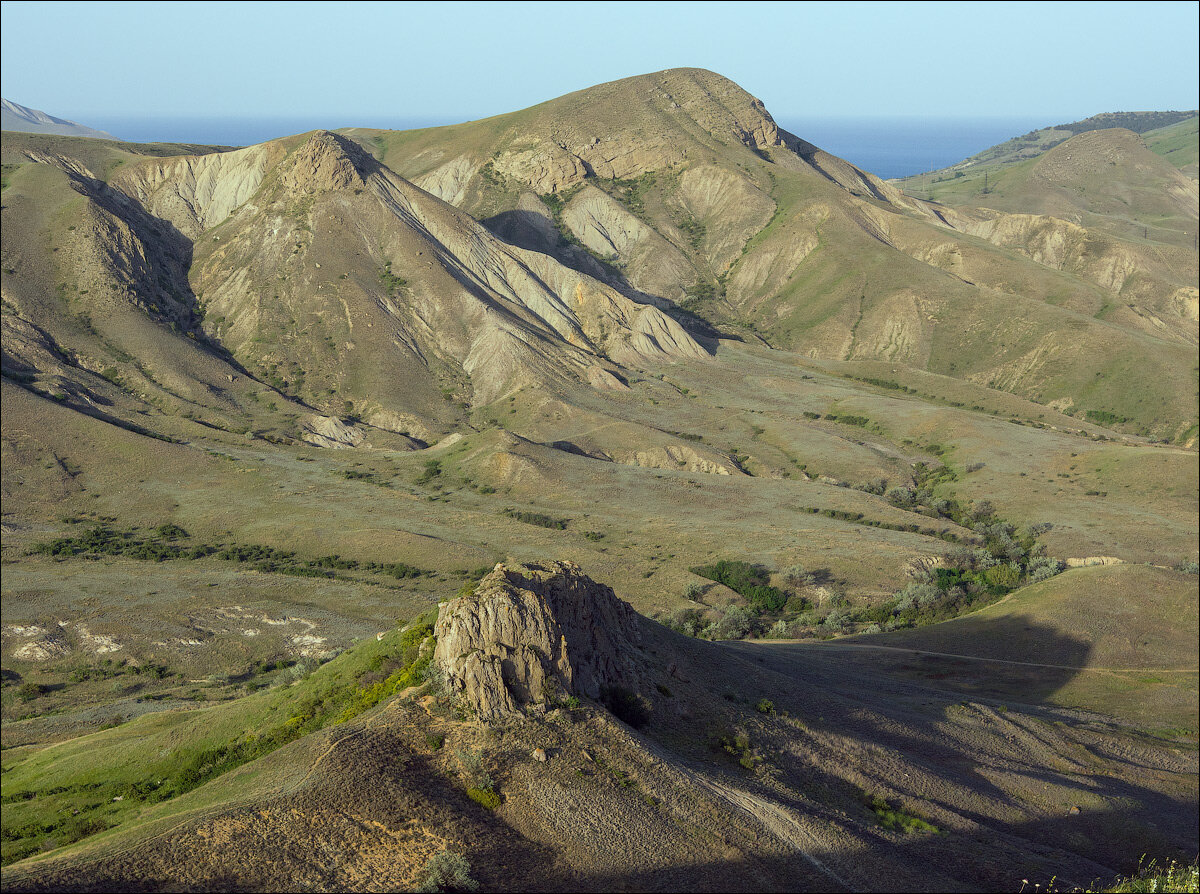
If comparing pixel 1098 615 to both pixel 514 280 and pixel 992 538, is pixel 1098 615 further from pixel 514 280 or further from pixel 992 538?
pixel 514 280

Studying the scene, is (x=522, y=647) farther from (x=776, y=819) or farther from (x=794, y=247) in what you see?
(x=794, y=247)

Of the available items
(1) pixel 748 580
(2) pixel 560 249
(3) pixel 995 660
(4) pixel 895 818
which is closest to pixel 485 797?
(4) pixel 895 818

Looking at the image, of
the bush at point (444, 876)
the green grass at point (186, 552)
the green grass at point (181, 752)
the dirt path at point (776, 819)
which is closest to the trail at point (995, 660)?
the dirt path at point (776, 819)

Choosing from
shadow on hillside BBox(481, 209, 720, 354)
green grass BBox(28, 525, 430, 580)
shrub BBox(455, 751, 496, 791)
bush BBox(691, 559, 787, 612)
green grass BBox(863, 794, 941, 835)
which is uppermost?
shadow on hillside BBox(481, 209, 720, 354)

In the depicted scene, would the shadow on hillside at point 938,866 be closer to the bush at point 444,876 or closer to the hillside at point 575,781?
the hillside at point 575,781

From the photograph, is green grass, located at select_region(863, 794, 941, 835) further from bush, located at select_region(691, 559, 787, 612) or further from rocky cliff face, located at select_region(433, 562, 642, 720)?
bush, located at select_region(691, 559, 787, 612)

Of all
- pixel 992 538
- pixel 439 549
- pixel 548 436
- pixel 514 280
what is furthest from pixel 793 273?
pixel 439 549

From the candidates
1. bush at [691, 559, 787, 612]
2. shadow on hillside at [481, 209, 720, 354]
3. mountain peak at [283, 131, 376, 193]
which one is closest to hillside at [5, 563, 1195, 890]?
bush at [691, 559, 787, 612]

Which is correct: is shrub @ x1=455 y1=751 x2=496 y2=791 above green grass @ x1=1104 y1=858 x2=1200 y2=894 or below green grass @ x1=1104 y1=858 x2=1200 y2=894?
above
